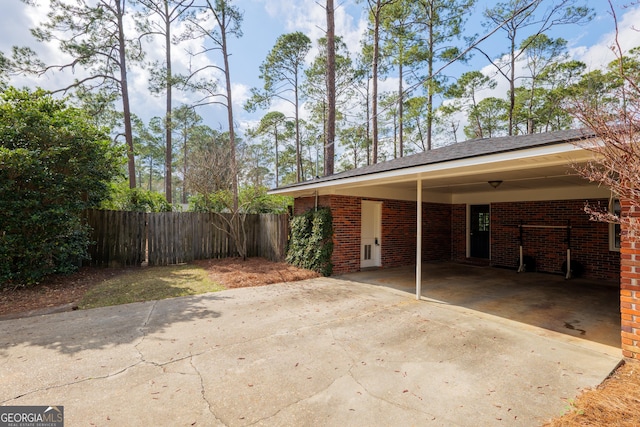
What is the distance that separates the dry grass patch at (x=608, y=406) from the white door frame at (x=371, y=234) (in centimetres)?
618

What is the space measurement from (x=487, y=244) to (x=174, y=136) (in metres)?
28.5

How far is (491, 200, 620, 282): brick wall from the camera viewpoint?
24.8ft

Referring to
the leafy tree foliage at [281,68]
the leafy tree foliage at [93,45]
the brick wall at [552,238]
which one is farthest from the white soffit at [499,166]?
the leafy tree foliage at [281,68]

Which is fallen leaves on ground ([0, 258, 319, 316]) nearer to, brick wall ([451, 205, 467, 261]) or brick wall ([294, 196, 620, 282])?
brick wall ([294, 196, 620, 282])

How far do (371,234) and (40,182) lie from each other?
805 centimetres

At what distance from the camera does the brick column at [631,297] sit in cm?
314

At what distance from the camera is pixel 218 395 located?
2.48 m

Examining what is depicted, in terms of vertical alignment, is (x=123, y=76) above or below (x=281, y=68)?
below

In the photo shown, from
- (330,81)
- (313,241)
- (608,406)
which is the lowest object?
(608,406)

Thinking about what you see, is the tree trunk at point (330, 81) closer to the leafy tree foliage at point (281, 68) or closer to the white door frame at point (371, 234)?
the white door frame at point (371, 234)

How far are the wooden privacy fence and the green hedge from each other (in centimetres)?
85

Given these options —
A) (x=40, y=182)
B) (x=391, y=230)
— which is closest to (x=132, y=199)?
(x=40, y=182)

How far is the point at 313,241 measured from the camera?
8.00 metres

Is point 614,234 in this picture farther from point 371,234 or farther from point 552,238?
point 371,234
